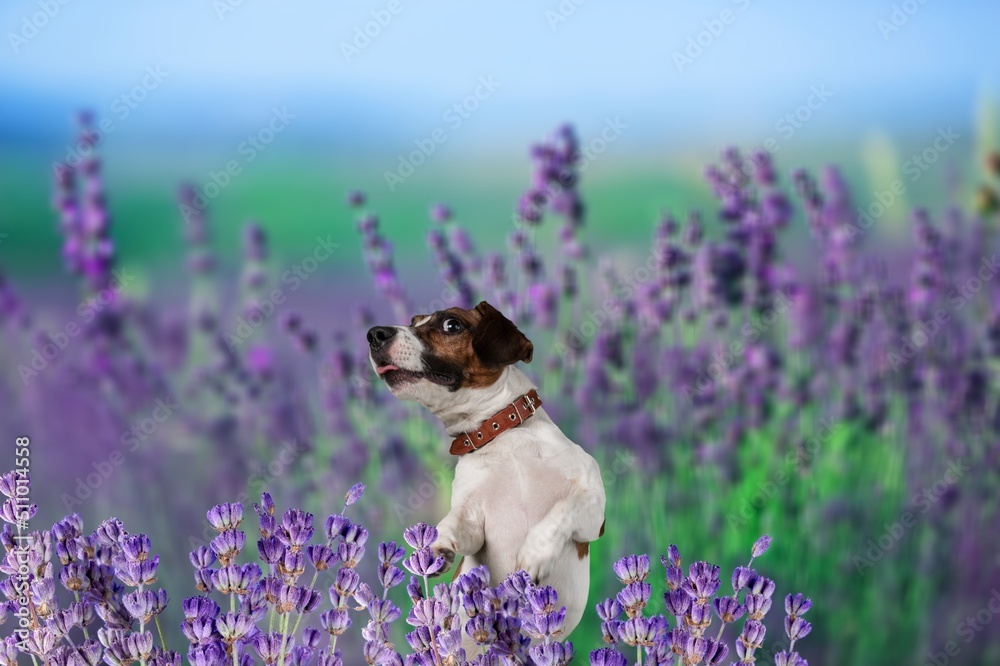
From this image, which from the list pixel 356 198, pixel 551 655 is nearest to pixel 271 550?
Result: pixel 551 655

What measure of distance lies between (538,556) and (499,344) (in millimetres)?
274

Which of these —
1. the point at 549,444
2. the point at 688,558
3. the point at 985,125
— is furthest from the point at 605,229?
the point at 549,444

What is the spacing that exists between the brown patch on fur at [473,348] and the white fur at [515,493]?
Answer: 21mm

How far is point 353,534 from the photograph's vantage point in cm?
94

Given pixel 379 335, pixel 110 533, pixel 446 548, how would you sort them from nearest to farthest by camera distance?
1. pixel 110 533
2. pixel 446 548
3. pixel 379 335

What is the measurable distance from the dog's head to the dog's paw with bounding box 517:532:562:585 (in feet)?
0.74

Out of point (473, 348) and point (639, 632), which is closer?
point (639, 632)

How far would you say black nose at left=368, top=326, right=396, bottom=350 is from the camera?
1444 millimetres

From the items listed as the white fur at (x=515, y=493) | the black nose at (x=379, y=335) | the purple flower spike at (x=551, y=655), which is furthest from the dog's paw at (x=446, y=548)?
the purple flower spike at (x=551, y=655)

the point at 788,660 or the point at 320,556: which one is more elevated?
the point at 320,556

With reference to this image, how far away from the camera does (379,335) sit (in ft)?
4.75

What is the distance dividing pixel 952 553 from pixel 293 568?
2149mm

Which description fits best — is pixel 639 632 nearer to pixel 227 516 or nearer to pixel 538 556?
pixel 227 516

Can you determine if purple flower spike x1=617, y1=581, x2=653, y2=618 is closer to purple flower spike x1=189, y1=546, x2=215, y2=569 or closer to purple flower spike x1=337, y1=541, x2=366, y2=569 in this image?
purple flower spike x1=337, y1=541, x2=366, y2=569
